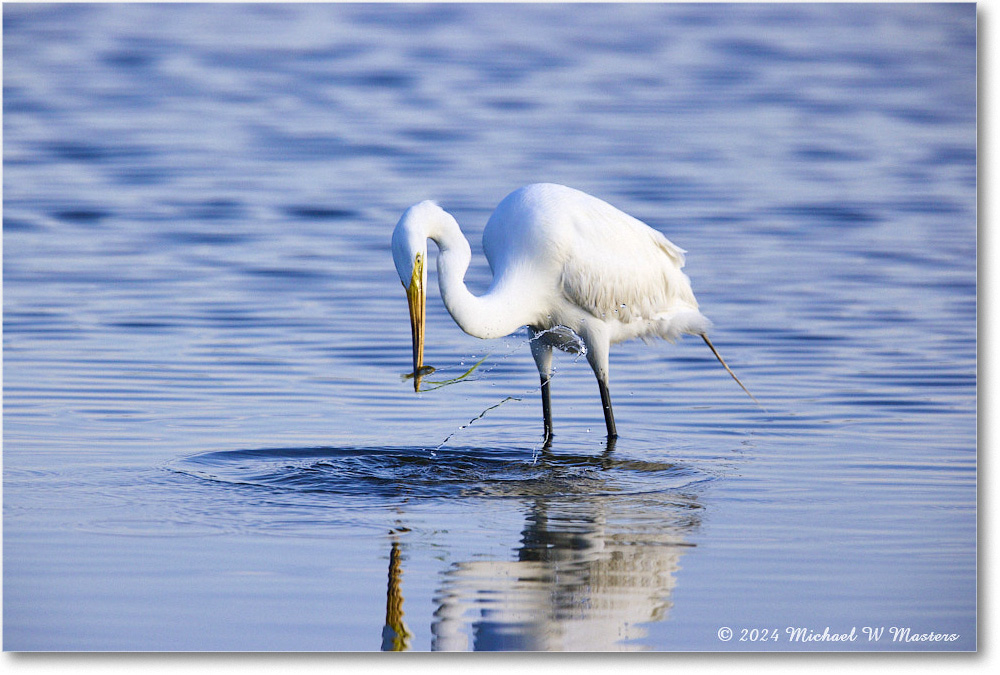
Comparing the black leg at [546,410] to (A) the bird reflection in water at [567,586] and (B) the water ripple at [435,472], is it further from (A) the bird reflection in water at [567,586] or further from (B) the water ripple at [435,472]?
(A) the bird reflection in water at [567,586]

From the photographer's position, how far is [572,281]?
486 cm

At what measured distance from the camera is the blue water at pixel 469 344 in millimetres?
3428

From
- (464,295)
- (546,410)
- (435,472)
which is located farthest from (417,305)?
(546,410)

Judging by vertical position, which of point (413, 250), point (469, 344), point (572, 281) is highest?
point (413, 250)

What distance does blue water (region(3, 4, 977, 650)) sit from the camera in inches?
135

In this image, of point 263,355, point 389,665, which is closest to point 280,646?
point 389,665

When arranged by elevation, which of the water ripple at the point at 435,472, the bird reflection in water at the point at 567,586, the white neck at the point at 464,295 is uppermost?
the white neck at the point at 464,295

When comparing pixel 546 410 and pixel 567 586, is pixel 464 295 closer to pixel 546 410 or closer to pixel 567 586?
pixel 546 410

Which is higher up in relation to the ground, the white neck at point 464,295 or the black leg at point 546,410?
the white neck at point 464,295

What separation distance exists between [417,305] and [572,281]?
73 cm

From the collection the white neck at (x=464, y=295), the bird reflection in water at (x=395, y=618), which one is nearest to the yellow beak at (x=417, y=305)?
the white neck at (x=464, y=295)

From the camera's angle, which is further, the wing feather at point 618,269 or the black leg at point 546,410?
the black leg at point 546,410

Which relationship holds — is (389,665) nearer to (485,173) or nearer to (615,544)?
(615,544)

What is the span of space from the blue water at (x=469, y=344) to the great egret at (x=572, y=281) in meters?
0.34
